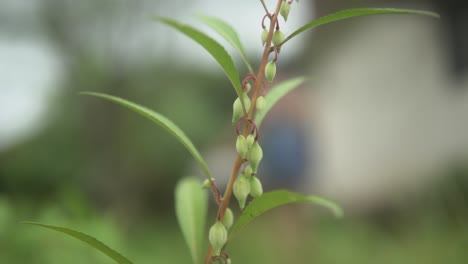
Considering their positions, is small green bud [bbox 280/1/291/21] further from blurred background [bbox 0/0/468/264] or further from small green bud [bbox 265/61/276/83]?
blurred background [bbox 0/0/468/264]

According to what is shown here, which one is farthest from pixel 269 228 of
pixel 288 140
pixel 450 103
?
pixel 450 103

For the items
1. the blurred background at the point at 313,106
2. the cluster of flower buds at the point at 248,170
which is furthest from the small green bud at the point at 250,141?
the blurred background at the point at 313,106

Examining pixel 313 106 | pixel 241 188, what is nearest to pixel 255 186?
pixel 241 188

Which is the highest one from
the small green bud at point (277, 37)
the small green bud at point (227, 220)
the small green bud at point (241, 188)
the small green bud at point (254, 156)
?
the small green bud at point (277, 37)

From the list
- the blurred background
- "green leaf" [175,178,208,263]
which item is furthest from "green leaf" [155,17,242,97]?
the blurred background

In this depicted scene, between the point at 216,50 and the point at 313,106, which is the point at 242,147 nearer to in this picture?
the point at 216,50

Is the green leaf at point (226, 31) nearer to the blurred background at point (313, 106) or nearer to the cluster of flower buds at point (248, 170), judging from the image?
the cluster of flower buds at point (248, 170)
